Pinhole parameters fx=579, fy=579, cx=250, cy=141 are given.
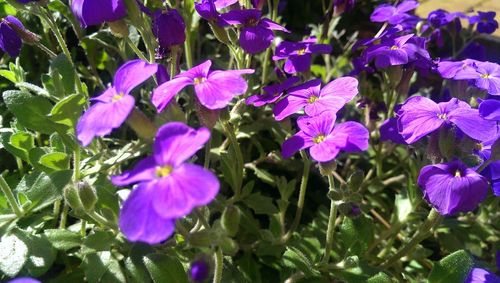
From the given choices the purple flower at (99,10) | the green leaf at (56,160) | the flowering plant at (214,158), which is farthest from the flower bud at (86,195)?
the purple flower at (99,10)

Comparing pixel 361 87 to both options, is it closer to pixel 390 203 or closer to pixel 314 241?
pixel 390 203

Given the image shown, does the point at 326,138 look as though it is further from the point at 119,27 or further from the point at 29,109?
the point at 29,109

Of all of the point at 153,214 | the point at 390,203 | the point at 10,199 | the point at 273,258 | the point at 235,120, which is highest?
the point at 153,214

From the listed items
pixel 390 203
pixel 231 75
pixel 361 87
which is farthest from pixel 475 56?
pixel 231 75

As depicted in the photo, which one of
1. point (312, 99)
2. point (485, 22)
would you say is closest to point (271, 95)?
point (312, 99)

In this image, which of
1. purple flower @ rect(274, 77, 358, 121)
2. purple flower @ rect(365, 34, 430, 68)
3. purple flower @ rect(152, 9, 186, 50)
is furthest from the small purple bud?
purple flower @ rect(365, 34, 430, 68)

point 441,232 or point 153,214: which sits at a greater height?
point 153,214

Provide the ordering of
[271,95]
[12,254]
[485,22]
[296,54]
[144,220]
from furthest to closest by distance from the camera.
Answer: [485,22] < [296,54] < [271,95] < [12,254] < [144,220]

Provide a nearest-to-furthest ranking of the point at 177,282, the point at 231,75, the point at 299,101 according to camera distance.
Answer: the point at 231,75 < the point at 177,282 < the point at 299,101
